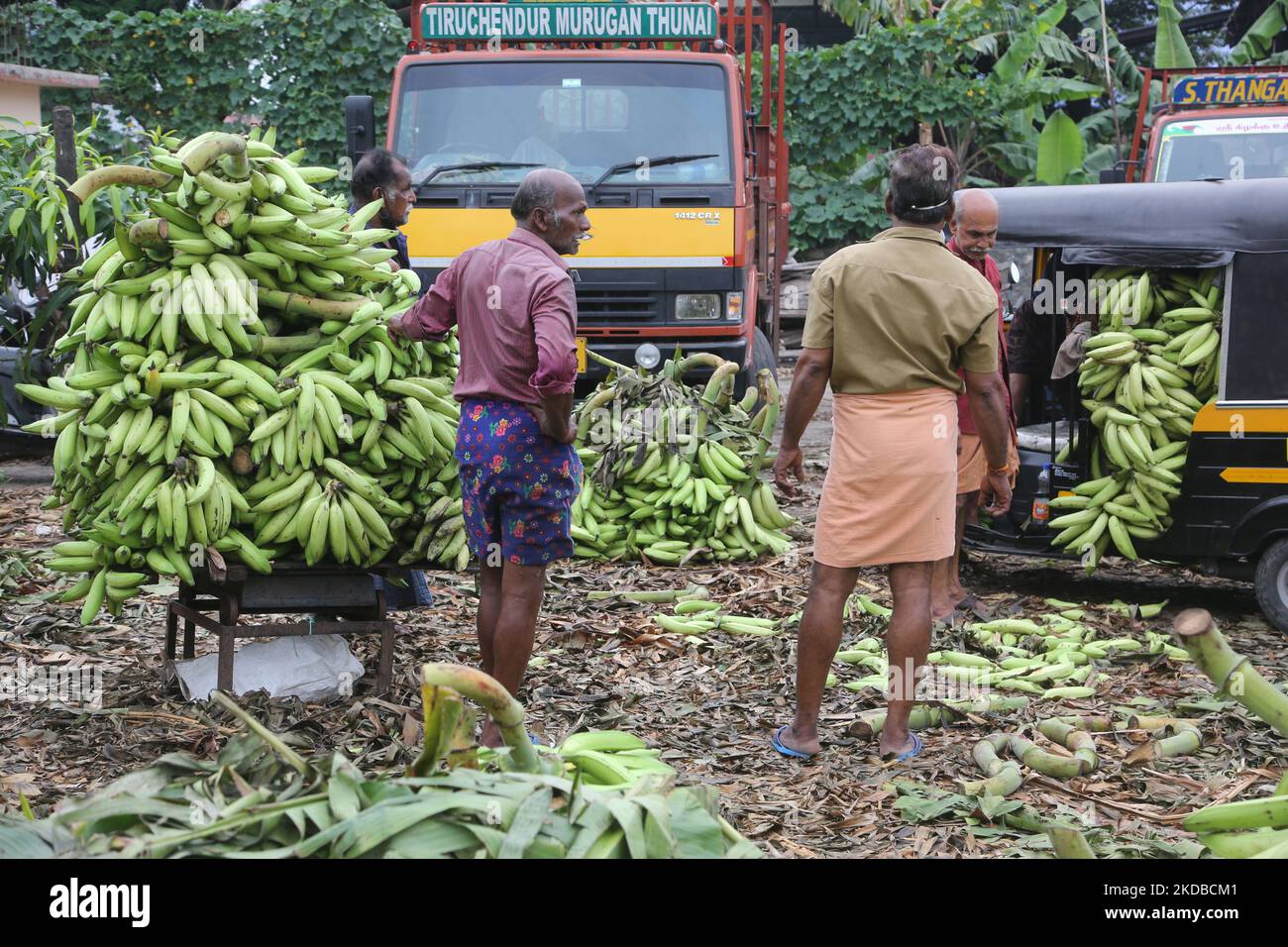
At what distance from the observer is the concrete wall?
15.8 meters

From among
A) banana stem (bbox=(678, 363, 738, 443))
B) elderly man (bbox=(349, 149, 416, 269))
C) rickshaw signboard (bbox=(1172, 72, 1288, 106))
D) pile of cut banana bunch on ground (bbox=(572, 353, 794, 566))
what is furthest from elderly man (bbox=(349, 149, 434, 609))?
rickshaw signboard (bbox=(1172, 72, 1288, 106))

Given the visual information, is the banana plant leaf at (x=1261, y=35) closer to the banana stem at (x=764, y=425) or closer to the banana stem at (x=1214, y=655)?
the banana stem at (x=764, y=425)

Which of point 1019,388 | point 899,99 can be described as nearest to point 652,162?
point 1019,388

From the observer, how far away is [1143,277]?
262 inches

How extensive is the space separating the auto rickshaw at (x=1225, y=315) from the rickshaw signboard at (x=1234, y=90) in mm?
4959

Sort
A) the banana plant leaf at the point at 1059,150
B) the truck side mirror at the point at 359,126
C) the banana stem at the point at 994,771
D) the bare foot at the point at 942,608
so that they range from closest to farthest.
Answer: the banana stem at the point at 994,771
the bare foot at the point at 942,608
the truck side mirror at the point at 359,126
the banana plant leaf at the point at 1059,150

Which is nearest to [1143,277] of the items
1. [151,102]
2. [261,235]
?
[261,235]

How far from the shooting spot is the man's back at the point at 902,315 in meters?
4.67

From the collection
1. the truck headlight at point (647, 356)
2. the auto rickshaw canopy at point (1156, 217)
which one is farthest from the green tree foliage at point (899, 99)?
the auto rickshaw canopy at point (1156, 217)

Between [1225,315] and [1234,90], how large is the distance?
5442mm

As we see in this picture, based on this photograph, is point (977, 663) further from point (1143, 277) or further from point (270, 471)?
point (270, 471)

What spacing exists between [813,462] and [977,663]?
5308 mm

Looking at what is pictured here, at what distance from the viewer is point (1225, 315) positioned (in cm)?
649

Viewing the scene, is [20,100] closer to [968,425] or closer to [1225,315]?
[968,425]
